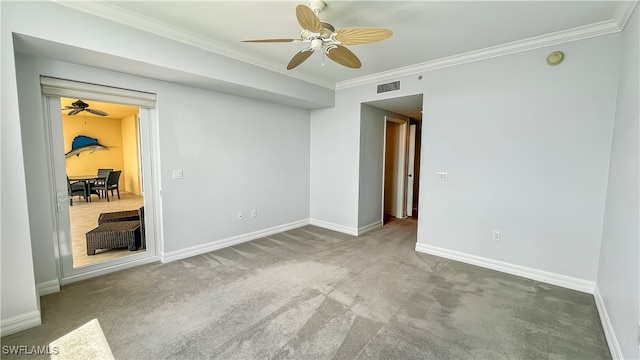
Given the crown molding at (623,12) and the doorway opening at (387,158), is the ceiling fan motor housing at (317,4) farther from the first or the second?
the crown molding at (623,12)

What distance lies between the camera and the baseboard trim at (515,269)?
2.76 m

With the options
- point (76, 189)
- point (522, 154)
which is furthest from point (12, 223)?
point (522, 154)

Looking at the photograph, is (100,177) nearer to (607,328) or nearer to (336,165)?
(336,165)

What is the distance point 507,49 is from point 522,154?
125 cm

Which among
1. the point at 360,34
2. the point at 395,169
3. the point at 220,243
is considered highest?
the point at 360,34

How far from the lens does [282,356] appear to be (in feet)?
5.94

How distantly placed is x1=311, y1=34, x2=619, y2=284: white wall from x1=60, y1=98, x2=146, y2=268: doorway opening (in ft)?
13.5

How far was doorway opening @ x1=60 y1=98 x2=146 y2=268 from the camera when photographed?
3.10 m

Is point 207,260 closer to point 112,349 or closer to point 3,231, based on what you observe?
point 112,349

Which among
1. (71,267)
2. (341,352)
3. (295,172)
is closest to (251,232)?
(295,172)

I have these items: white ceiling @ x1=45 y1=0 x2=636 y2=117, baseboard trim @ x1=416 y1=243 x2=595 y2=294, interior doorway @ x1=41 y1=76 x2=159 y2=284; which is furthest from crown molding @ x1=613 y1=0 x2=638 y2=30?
interior doorway @ x1=41 y1=76 x2=159 y2=284

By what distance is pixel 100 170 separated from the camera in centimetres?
365

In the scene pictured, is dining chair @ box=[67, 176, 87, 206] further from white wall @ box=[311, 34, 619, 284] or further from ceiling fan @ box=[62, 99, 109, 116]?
white wall @ box=[311, 34, 619, 284]

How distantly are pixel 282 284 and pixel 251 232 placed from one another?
1.72 metres
